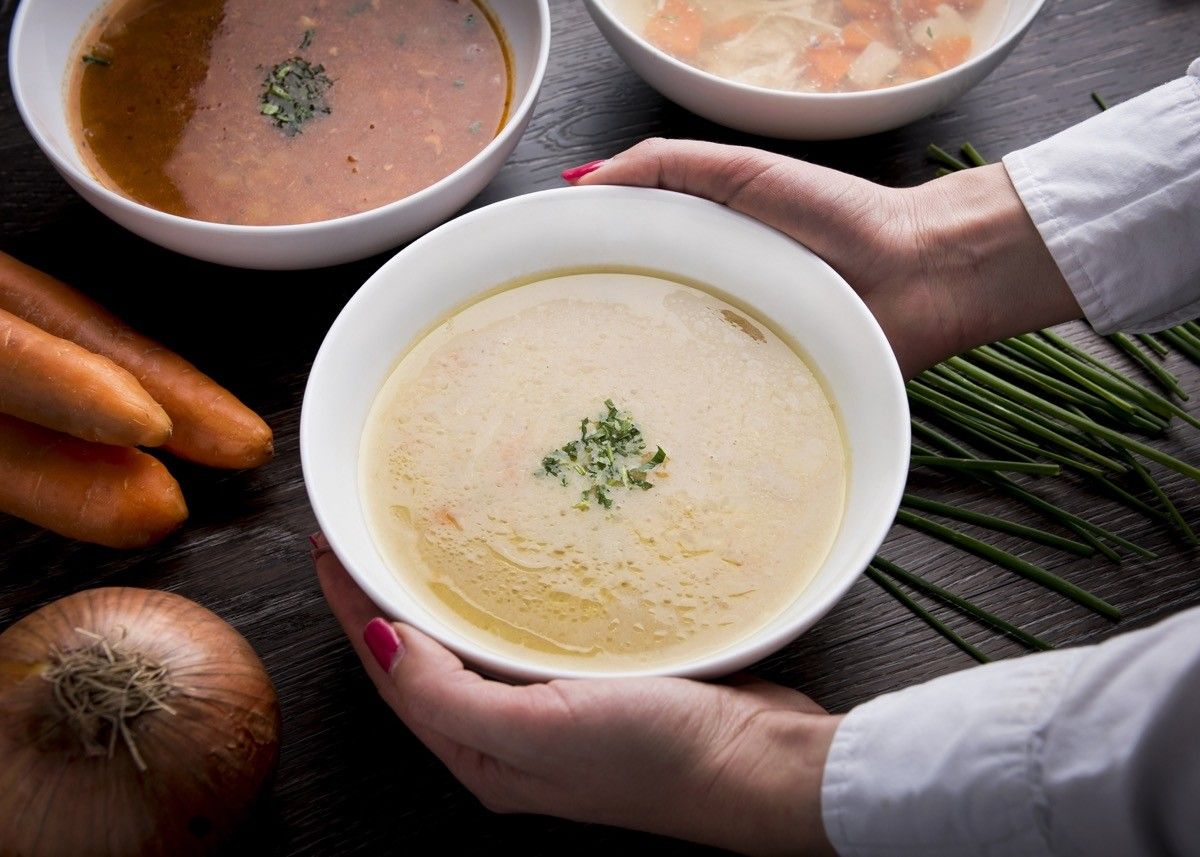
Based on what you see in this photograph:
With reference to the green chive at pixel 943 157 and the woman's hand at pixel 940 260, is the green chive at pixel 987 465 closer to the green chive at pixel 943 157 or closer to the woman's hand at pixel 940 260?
the woman's hand at pixel 940 260

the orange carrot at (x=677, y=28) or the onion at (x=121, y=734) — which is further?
the orange carrot at (x=677, y=28)

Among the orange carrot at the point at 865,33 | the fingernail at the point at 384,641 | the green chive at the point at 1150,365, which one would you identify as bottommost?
the fingernail at the point at 384,641

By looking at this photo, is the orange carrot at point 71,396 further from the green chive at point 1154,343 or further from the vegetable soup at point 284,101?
the green chive at point 1154,343

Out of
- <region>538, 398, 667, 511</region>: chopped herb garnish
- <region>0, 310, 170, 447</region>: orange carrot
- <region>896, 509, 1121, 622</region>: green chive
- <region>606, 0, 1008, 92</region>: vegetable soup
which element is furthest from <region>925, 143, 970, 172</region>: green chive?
<region>0, 310, 170, 447</region>: orange carrot

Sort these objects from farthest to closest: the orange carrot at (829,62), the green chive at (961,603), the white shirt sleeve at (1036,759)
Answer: the orange carrot at (829,62)
the green chive at (961,603)
the white shirt sleeve at (1036,759)

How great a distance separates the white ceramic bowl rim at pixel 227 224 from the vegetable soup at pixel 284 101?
54 millimetres

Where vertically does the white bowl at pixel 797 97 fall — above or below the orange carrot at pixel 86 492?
above

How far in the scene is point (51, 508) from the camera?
174cm

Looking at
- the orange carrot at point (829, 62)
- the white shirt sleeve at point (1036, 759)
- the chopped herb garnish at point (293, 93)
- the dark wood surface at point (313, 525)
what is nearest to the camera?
the white shirt sleeve at point (1036, 759)

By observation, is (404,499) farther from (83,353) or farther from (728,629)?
(83,353)

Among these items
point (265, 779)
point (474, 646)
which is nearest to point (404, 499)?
point (474, 646)

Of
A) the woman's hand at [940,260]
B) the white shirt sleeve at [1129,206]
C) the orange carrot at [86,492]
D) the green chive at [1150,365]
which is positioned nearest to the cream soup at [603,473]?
the woman's hand at [940,260]

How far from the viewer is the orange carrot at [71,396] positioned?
1737 mm

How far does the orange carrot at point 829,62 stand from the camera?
90.2 inches
